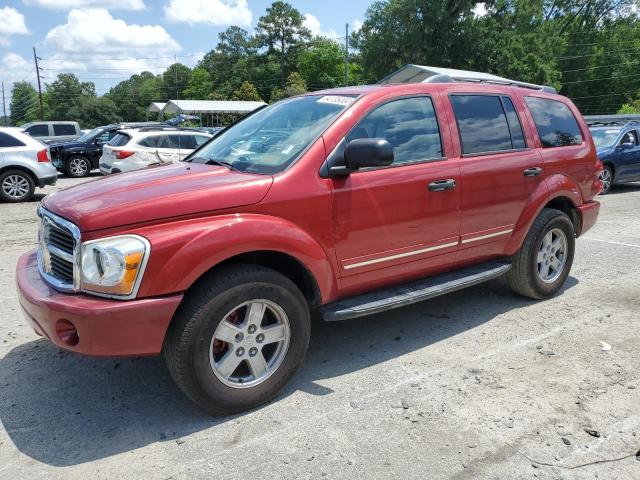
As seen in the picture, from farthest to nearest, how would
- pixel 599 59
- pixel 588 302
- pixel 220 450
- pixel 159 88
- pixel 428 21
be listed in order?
pixel 159 88
pixel 599 59
pixel 428 21
pixel 588 302
pixel 220 450

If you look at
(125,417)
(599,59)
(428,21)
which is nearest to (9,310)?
(125,417)

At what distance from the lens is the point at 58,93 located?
385ft

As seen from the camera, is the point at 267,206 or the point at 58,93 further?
the point at 58,93

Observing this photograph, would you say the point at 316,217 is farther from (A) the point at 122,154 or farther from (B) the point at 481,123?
(A) the point at 122,154

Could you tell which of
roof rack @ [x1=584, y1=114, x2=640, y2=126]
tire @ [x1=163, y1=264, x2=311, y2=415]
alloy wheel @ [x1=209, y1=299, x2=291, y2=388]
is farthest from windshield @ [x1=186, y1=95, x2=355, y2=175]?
roof rack @ [x1=584, y1=114, x2=640, y2=126]

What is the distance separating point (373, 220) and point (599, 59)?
207 ft

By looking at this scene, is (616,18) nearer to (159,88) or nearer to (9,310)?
(9,310)

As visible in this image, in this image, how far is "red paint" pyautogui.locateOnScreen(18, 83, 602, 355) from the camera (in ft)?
9.18

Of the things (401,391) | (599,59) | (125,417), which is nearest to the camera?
(125,417)

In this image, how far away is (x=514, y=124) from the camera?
4641mm

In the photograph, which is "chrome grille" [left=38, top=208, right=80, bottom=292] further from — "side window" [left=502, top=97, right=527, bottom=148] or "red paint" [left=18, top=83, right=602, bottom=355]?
"side window" [left=502, top=97, right=527, bottom=148]

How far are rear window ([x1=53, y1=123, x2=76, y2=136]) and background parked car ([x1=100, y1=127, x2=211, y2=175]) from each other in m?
11.1

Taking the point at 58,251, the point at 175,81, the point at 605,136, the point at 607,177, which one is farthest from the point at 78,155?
the point at 175,81

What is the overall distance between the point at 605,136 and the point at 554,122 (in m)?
9.90
